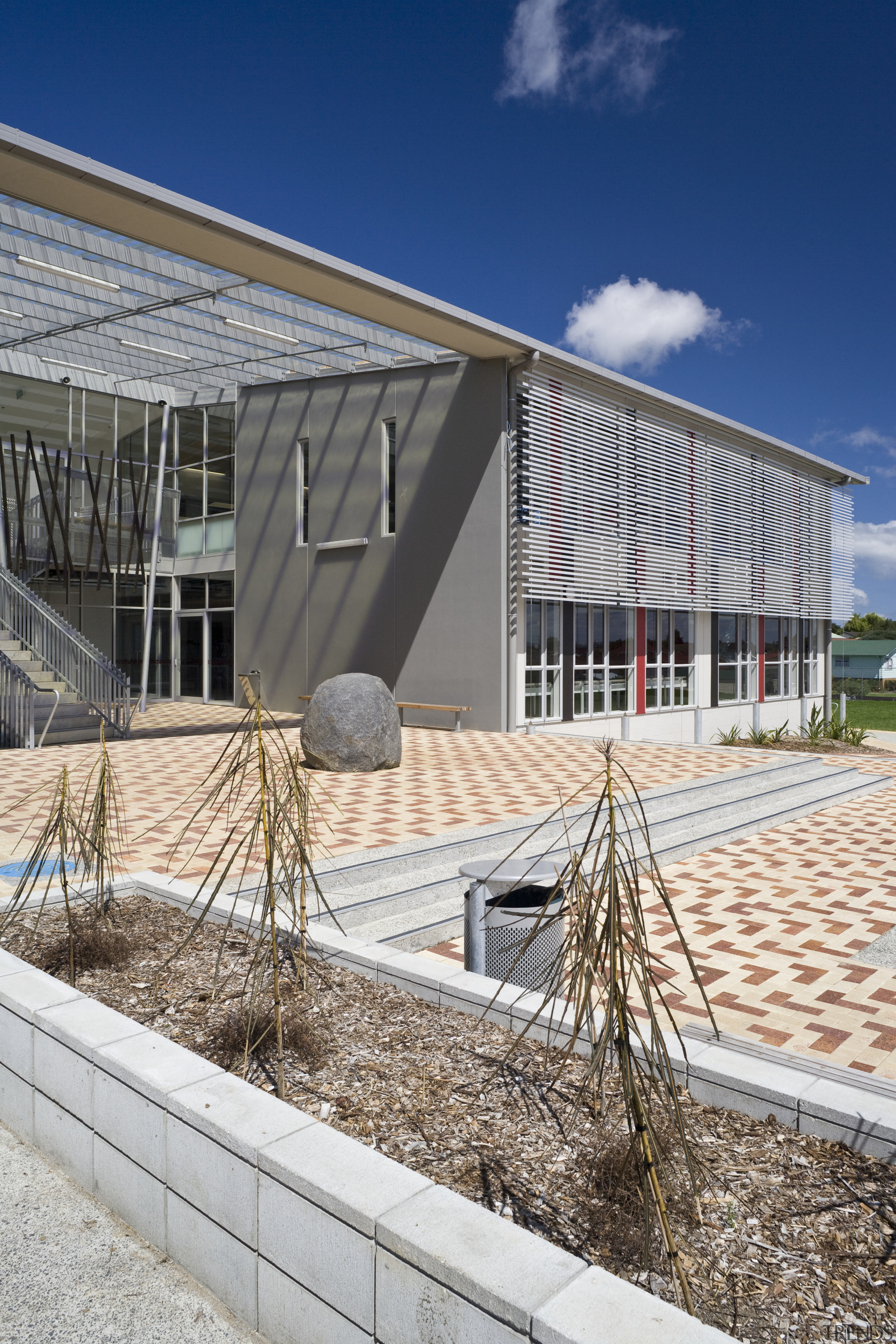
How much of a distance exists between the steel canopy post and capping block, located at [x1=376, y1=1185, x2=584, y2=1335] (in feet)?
63.9

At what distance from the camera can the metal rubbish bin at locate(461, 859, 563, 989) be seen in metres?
4.12

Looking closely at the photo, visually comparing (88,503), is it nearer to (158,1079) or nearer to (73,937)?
(73,937)

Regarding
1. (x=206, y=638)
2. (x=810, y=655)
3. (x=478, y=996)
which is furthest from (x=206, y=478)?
(x=478, y=996)

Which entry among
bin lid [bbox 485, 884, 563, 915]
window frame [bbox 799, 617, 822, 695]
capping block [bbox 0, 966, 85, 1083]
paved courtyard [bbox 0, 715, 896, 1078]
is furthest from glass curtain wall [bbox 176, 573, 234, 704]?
capping block [bbox 0, 966, 85, 1083]

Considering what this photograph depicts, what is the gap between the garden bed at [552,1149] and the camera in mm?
1972

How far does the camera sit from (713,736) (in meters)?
20.2

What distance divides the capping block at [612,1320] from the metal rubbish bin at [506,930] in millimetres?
2277

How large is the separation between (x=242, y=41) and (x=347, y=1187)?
14.0m

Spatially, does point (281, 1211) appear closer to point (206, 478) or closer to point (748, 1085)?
point (748, 1085)

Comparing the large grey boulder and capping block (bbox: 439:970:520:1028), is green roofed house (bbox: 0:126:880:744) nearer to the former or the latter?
the large grey boulder

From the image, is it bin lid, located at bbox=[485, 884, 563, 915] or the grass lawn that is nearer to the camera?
bin lid, located at bbox=[485, 884, 563, 915]

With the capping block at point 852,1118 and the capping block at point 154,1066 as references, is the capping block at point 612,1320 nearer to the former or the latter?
the capping block at point 852,1118

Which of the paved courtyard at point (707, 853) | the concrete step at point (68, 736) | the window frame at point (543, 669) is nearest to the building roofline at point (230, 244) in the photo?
the window frame at point (543, 669)

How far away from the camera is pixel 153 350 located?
16156 millimetres
